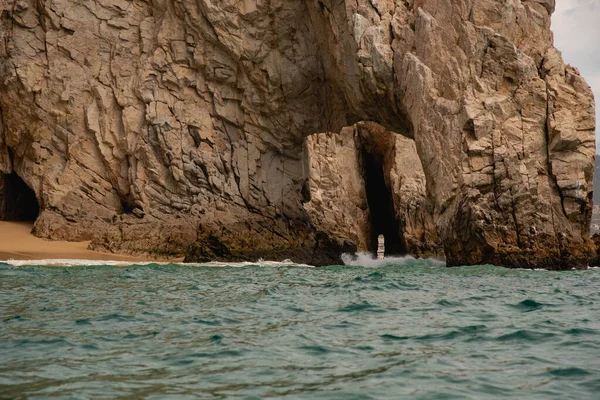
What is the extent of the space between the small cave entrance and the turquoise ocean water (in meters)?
21.3

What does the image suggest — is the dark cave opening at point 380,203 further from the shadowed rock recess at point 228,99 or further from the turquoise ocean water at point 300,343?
the turquoise ocean water at point 300,343

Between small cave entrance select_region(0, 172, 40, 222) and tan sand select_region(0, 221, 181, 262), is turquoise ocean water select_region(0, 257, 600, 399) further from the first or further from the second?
small cave entrance select_region(0, 172, 40, 222)

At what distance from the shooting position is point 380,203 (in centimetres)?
4288

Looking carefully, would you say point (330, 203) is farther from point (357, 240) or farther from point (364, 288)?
point (364, 288)

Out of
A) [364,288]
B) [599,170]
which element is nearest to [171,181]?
[364,288]

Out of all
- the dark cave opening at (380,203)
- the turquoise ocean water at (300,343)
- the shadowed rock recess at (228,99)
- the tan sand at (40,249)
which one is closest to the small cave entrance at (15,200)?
the shadowed rock recess at (228,99)

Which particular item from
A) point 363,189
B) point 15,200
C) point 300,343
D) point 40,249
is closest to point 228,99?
point 363,189

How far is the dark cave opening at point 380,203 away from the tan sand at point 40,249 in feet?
58.5

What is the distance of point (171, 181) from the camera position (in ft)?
98.9

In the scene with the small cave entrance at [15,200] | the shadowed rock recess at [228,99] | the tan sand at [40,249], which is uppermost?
the shadowed rock recess at [228,99]

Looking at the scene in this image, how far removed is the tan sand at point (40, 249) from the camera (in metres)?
24.6

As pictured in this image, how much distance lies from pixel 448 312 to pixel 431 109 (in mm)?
15705

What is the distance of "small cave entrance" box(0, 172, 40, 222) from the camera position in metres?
32.6

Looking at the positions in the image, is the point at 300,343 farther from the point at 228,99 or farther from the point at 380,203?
the point at 380,203
